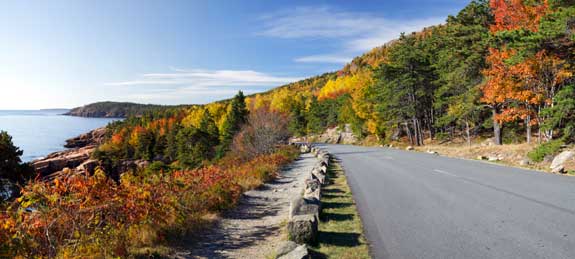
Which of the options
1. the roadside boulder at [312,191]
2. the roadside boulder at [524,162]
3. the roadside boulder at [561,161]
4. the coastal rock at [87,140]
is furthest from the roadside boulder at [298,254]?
the coastal rock at [87,140]

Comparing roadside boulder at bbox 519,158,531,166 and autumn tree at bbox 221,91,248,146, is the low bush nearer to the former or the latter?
roadside boulder at bbox 519,158,531,166

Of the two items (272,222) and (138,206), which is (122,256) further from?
(272,222)

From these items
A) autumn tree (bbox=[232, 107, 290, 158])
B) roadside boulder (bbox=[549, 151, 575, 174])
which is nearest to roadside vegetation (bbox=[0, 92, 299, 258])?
roadside boulder (bbox=[549, 151, 575, 174])

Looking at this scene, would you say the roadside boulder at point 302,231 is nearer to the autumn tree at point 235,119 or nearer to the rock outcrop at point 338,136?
the autumn tree at point 235,119

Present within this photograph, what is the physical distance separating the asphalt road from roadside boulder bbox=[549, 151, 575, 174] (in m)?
1.15

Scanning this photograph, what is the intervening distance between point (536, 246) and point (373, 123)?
41561 mm

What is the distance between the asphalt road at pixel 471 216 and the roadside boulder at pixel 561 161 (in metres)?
1.15

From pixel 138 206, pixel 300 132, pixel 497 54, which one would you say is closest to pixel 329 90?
pixel 300 132

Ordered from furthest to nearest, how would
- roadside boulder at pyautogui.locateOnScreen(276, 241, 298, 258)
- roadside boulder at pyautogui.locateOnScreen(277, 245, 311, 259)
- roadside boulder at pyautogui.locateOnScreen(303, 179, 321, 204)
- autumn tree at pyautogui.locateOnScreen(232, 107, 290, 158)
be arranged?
1. autumn tree at pyautogui.locateOnScreen(232, 107, 290, 158)
2. roadside boulder at pyautogui.locateOnScreen(303, 179, 321, 204)
3. roadside boulder at pyautogui.locateOnScreen(276, 241, 298, 258)
4. roadside boulder at pyautogui.locateOnScreen(277, 245, 311, 259)

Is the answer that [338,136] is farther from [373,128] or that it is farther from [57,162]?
[57,162]

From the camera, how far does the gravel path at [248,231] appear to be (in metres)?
5.98

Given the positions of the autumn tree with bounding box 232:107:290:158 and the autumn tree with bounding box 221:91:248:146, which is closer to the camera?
the autumn tree with bounding box 232:107:290:158

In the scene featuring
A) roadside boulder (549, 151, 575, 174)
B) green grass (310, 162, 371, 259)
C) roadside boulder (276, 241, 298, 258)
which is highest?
roadside boulder (549, 151, 575, 174)

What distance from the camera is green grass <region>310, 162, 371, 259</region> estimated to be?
546cm
